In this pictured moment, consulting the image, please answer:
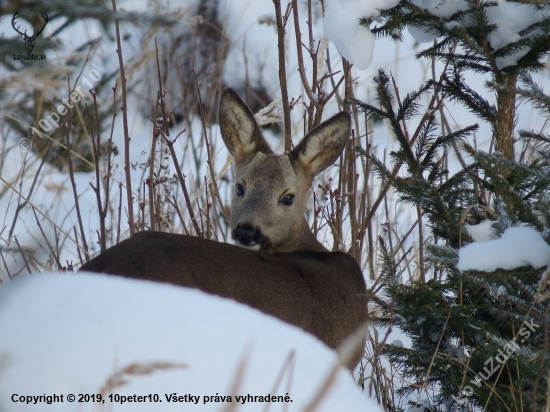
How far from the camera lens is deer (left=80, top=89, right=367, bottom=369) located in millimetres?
3059

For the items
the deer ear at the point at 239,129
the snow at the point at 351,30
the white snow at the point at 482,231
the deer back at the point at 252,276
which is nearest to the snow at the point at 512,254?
the white snow at the point at 482,231

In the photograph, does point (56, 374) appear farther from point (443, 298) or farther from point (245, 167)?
point (245, 167)

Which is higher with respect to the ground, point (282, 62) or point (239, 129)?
point (282, 62)

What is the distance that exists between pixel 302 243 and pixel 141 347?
→ 118 inches

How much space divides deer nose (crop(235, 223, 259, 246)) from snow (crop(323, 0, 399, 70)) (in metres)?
1.16

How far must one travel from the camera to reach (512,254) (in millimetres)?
3029

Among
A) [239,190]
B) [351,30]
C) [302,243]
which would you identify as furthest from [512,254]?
[239,190]

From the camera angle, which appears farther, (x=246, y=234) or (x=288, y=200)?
(x=288, y=200)

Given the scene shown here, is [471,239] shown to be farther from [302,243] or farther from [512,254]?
[302,243]

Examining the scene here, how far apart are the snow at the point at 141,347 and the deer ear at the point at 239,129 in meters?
3.06

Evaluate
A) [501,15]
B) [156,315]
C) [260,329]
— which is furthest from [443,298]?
[156,315]

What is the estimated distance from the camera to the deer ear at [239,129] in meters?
5.02

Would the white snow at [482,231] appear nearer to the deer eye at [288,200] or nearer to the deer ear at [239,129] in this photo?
the deer eye at [288,200]

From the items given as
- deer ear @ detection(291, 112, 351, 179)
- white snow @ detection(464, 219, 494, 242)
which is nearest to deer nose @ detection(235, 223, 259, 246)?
deer ear @ detection(291, 112, 351, 179)
